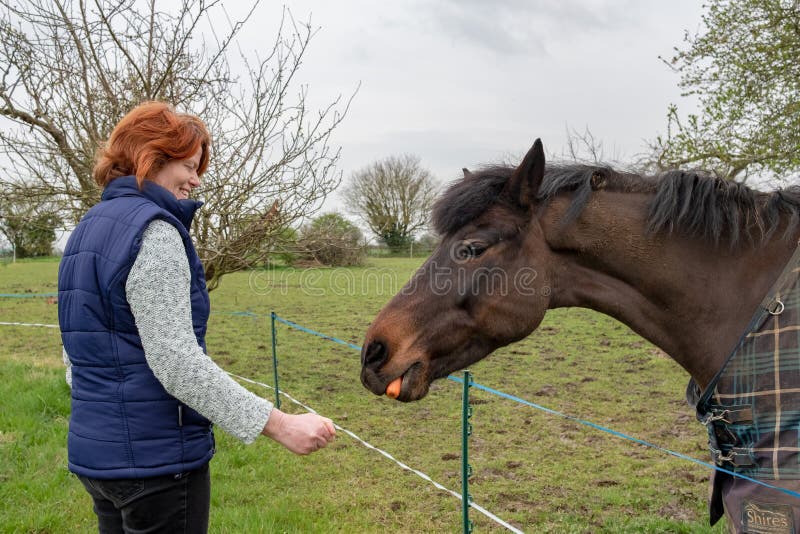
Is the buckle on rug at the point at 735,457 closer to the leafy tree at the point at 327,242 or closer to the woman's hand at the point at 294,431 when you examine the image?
the woman's hand at the point at 294,431

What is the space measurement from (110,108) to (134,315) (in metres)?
4.54

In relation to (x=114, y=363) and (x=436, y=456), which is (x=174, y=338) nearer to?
(x=114, y=363)

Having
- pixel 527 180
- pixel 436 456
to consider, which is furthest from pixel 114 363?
pixel 436 456

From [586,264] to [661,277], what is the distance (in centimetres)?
28

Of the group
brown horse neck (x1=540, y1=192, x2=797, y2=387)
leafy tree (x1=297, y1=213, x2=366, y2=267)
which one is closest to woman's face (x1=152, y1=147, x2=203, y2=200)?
brown horse neck (x1=540, y1=192, x2=797, y2=387)

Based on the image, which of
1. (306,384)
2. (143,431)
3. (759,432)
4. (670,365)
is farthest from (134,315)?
(670,365)

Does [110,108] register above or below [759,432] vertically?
above

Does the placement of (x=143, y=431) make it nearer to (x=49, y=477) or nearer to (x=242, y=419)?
(x=242, y=419)

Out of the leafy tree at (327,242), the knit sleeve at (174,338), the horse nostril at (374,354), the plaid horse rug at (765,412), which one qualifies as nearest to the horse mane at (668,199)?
the plaid horse rug at (765,412)

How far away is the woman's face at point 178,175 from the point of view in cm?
176

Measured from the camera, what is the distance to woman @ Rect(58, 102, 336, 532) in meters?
1.50

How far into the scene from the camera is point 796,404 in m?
1.67

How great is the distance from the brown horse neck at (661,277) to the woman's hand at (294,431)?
1.14 metres

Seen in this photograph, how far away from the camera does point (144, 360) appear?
157 cm
